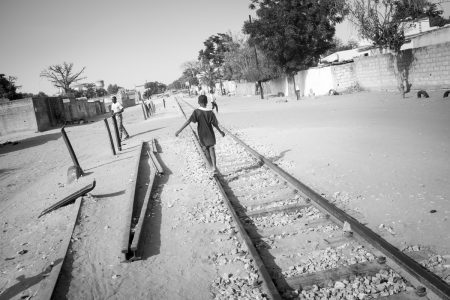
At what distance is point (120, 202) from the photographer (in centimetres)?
714

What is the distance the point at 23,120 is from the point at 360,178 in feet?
109

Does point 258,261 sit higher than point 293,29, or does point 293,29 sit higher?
point 293,29

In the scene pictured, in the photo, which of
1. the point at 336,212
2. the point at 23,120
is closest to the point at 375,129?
the point at 336,212

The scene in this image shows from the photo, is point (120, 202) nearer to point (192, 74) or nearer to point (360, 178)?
point (360, 178)

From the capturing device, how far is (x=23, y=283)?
14.4ft

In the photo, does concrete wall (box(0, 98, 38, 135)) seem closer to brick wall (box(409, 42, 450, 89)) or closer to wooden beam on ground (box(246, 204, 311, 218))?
brick wall (box(409, 42, 450, 89))

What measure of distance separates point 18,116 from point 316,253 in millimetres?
34550

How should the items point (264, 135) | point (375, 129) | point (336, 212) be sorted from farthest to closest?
point (264, 135), point (375, 129), point (336, 212)

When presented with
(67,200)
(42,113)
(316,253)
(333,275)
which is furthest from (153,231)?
(42,113)

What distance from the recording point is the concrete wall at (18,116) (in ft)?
101

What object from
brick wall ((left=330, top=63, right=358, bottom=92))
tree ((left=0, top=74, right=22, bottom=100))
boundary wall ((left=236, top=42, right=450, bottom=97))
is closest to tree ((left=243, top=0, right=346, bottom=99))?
boundary wall ((left=236, top=42, right=450, bottom=97))

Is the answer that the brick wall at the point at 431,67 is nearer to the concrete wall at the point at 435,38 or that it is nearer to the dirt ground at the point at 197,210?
the dirt ground at the point at 197,210

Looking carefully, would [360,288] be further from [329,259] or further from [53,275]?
[53,275]

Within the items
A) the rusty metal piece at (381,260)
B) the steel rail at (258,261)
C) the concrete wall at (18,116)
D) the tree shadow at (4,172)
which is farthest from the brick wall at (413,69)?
the concrete wall at (18,116)
